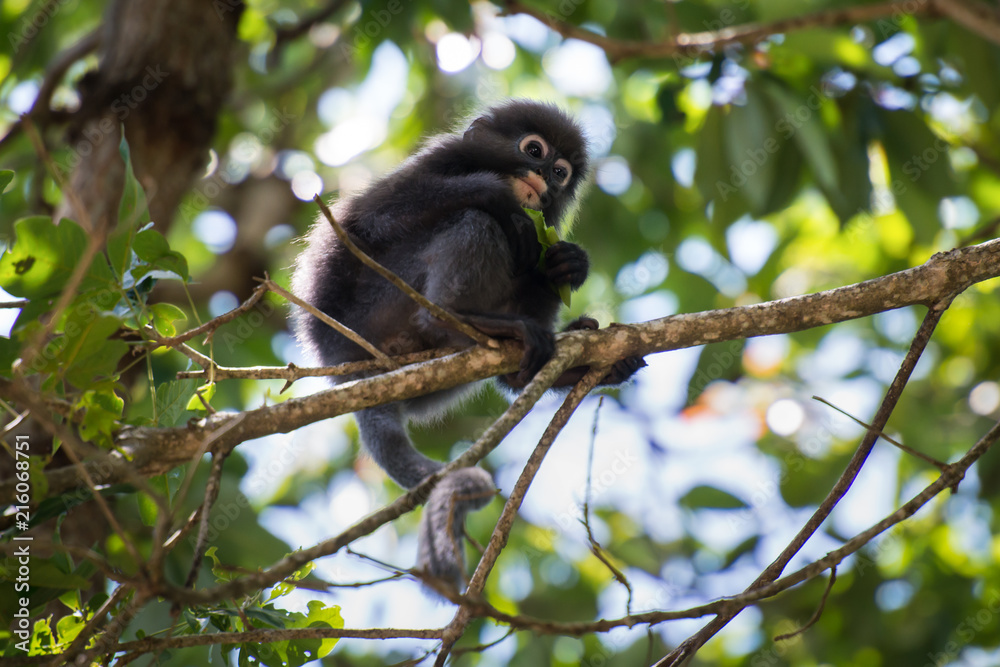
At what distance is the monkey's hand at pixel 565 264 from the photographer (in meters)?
3.04

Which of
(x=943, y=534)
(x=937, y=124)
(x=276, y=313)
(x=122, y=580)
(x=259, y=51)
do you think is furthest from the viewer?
(x=259, y=51)

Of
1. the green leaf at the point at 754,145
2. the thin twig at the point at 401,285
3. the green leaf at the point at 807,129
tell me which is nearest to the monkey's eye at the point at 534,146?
the green leaf at the point at 754,145

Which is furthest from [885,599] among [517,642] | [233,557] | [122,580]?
[122,580]

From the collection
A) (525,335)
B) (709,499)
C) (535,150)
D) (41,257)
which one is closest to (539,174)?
(535,150)

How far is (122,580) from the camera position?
142 centimetres

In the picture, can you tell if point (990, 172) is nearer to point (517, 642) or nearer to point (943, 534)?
point (943, 534)

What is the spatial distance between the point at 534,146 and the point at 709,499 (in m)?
1.96

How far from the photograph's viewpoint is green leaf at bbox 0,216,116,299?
1.92 meters

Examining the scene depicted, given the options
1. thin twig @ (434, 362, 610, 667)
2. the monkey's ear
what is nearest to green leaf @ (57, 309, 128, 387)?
thin twig @ (434, 362, 610, 667)

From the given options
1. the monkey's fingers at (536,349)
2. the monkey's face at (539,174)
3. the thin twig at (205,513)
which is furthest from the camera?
the monkey's face at (539,174)

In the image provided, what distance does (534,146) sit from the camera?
13.4 feet

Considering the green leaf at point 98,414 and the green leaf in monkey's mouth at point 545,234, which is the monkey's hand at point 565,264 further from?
the green leaf at point 98,414

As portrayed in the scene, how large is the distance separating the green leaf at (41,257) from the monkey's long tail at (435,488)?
1.04 metres

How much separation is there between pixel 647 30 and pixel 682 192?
1346mm
